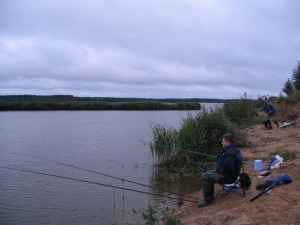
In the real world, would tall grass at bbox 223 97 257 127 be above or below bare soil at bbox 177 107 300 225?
above

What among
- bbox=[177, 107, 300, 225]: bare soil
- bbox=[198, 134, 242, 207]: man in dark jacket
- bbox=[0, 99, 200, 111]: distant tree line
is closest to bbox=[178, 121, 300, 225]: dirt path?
bbox=[177, 107, 300, 225]: bare soil

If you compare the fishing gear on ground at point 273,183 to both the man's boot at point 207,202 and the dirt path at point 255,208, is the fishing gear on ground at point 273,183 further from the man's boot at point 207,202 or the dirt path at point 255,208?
the man's boot at point 207,202

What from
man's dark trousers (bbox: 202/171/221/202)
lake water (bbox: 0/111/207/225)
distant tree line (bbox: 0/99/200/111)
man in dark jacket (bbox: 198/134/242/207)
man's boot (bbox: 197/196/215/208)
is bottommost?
lake water (bbox: 0/111/207/225)

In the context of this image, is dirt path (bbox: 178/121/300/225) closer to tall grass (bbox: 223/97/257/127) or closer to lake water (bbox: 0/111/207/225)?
lake water (bbox: 0/111/207/225)

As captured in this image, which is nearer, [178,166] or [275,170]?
[275,170]

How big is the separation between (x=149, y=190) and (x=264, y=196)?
4.89 meters

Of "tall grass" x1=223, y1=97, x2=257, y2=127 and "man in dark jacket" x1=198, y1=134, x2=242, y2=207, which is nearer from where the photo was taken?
"man in dark jacket" x1=198, y1=134, x2=242, y2=207

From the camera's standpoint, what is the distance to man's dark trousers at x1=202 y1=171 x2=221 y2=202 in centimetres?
905

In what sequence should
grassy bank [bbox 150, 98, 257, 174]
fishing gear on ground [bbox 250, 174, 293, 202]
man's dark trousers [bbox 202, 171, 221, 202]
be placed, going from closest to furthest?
fishing gear on ground [bbox 250, 174, 293, 202]
man's dark trousers [bbox 202, 171, 221, 202]
grassy bank [bbox 150, 98, 257, 174]

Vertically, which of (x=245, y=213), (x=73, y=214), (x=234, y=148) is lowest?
(x=73, y=214)

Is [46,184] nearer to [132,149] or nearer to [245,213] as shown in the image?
[245,213]

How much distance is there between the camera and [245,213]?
7.77 m

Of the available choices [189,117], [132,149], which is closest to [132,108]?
[132,149]

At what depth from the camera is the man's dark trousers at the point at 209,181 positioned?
9055mm
